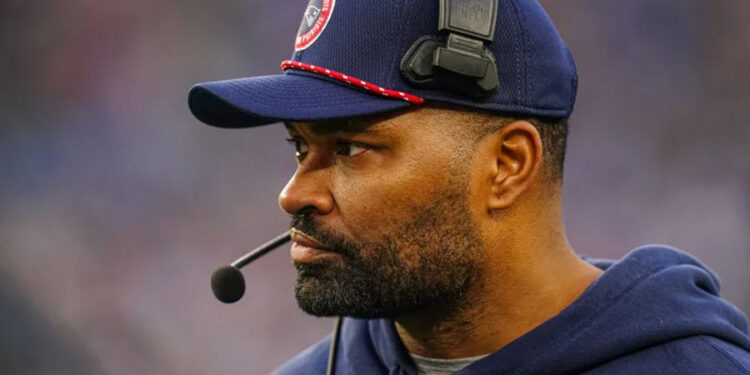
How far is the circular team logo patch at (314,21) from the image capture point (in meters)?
1.50

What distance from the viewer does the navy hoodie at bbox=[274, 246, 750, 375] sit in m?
1.42

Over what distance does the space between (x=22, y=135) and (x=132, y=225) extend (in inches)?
22.5

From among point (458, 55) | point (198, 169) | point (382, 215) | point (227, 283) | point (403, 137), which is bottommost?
point (198, 169)

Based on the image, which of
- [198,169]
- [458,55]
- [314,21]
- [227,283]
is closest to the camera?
[458,55]

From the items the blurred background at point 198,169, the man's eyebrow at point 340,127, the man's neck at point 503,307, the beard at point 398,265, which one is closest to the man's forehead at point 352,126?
the man's eyebrow at point 340,127

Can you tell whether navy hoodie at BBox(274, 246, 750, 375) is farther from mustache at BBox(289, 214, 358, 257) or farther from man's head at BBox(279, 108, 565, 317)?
mustache at BBox(289, 214, 358, 257)

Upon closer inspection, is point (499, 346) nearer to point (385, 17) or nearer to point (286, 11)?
point (385, 17)

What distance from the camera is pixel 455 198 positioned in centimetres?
147

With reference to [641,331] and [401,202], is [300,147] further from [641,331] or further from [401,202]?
[641,331]

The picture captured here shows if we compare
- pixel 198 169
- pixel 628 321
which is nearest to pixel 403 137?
pixel 628 321

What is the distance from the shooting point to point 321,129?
1.48m

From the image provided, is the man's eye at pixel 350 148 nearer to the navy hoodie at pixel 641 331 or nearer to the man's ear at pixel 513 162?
the man's ear at pixel 513 162

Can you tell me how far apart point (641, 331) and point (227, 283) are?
64cm

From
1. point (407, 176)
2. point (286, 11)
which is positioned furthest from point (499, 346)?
point (286, 11)
